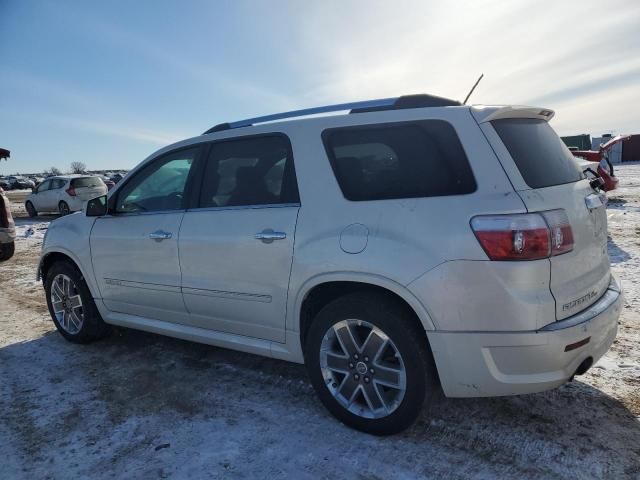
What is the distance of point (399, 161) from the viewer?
2.71 meters

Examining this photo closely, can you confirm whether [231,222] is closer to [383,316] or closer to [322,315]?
[322,315]

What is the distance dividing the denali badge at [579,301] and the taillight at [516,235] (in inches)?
11.6

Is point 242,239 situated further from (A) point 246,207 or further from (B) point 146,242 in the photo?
(B) point 146,242

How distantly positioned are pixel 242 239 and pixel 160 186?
3.81 feet

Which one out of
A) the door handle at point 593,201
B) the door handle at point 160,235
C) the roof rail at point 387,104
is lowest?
the door handle at point 160,235

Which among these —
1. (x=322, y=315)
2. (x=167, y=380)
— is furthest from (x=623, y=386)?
(x=167, y=380)

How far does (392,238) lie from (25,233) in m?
13.6

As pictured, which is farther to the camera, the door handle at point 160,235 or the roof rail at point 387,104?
Result: the door handle at point 160,235

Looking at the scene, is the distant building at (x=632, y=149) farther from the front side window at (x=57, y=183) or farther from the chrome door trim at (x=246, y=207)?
the chrome door trim at (x=246, y=207)

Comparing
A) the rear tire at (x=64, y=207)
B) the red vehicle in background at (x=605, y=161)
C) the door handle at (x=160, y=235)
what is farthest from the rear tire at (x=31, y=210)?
the red vehicle in background at (x=605, y=161)

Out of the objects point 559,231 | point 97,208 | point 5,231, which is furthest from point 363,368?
point 5,231

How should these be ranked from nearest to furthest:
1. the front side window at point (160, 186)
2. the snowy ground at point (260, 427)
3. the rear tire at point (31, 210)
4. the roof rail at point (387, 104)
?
the snowy ground at point (260, 427), the roof rail at point (387, 104), the front side window at point (160, 186), the rear tire at point (31, 210)

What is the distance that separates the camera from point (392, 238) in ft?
8.41

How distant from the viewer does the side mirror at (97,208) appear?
4.17 m
